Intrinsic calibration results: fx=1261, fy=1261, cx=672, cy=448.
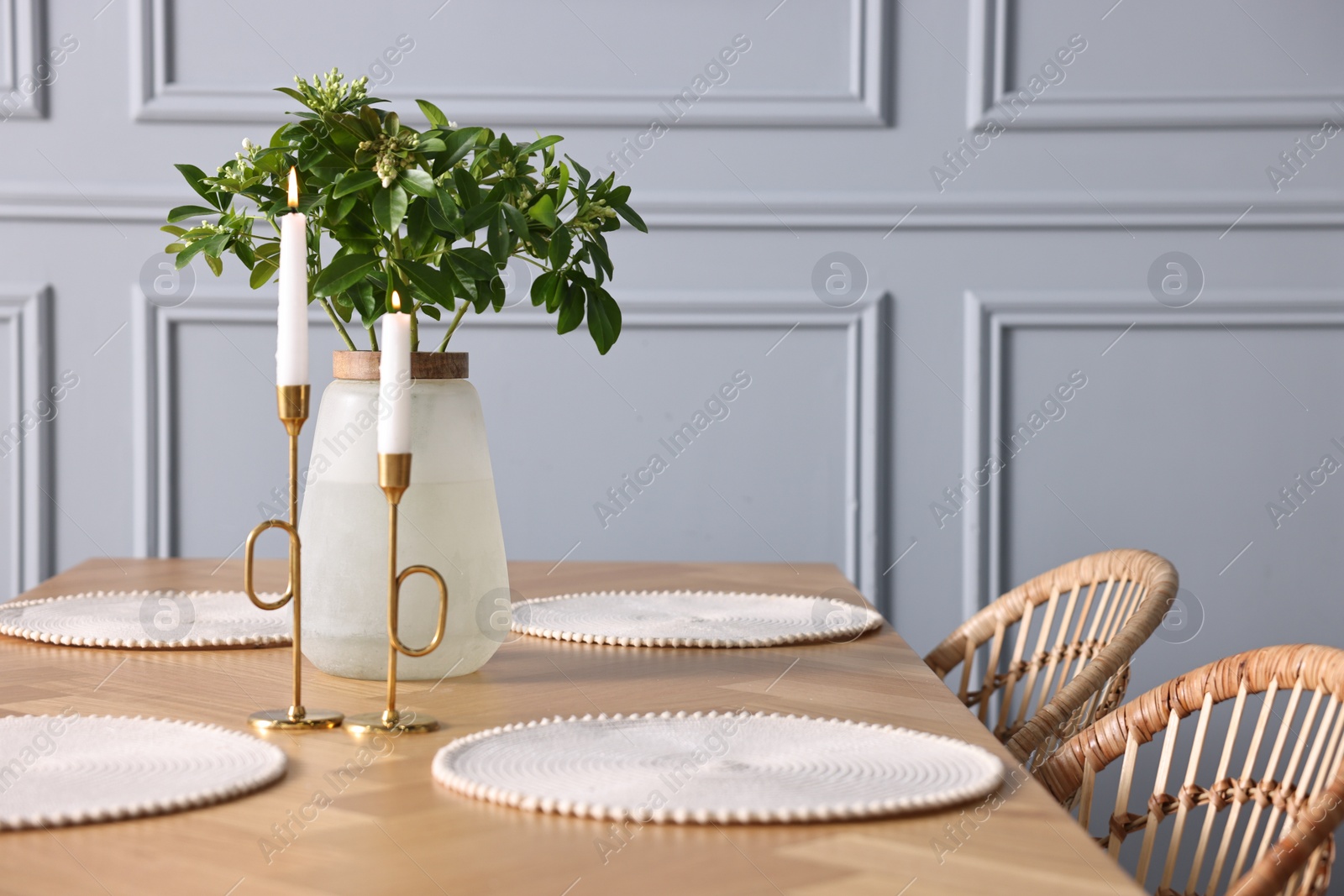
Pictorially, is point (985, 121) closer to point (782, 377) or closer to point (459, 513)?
point (782, 377)

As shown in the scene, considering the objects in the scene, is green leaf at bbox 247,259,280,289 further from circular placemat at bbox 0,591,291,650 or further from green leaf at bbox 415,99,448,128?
circular placemat at bbox 0,591,291,650

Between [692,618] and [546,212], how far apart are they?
43 centimetres

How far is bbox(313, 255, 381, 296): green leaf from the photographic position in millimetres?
842

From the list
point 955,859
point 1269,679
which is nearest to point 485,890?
point 955,859

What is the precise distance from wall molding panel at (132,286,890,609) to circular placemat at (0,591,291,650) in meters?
0.85

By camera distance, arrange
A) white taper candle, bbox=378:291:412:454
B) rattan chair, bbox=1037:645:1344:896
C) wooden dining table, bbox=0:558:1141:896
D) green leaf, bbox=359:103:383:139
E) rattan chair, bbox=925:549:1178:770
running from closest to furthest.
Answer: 1. wooden dining table, bbox=0:558:1141:896
2. rattan chair, bbox=1037:645:1344:896
3. white taper candle, bbox=378:291:412:454
4. green leaf, bbox=359:103:383:139
5. rattan chair, bbox=925:549:1178:770

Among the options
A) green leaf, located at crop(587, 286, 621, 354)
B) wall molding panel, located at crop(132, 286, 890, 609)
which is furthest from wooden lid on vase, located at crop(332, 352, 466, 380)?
wall molding panel, located at crop(132, 286, 890, 609)

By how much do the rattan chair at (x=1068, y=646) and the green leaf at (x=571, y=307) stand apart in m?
0.49

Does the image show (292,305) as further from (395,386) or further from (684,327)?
(684,327)

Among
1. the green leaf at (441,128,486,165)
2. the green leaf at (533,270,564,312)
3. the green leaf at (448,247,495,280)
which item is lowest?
the green leaf at (533,270,564,312)

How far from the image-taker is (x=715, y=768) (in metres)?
0.66

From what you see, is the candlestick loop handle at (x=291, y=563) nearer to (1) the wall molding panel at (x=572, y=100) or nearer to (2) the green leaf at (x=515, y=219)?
(2) the green leaf at (x=515, y=219)

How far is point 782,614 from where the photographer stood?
118 cm

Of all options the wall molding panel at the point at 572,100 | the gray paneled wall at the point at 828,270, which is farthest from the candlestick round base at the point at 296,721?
the wall molding panel at the point at 572,100
